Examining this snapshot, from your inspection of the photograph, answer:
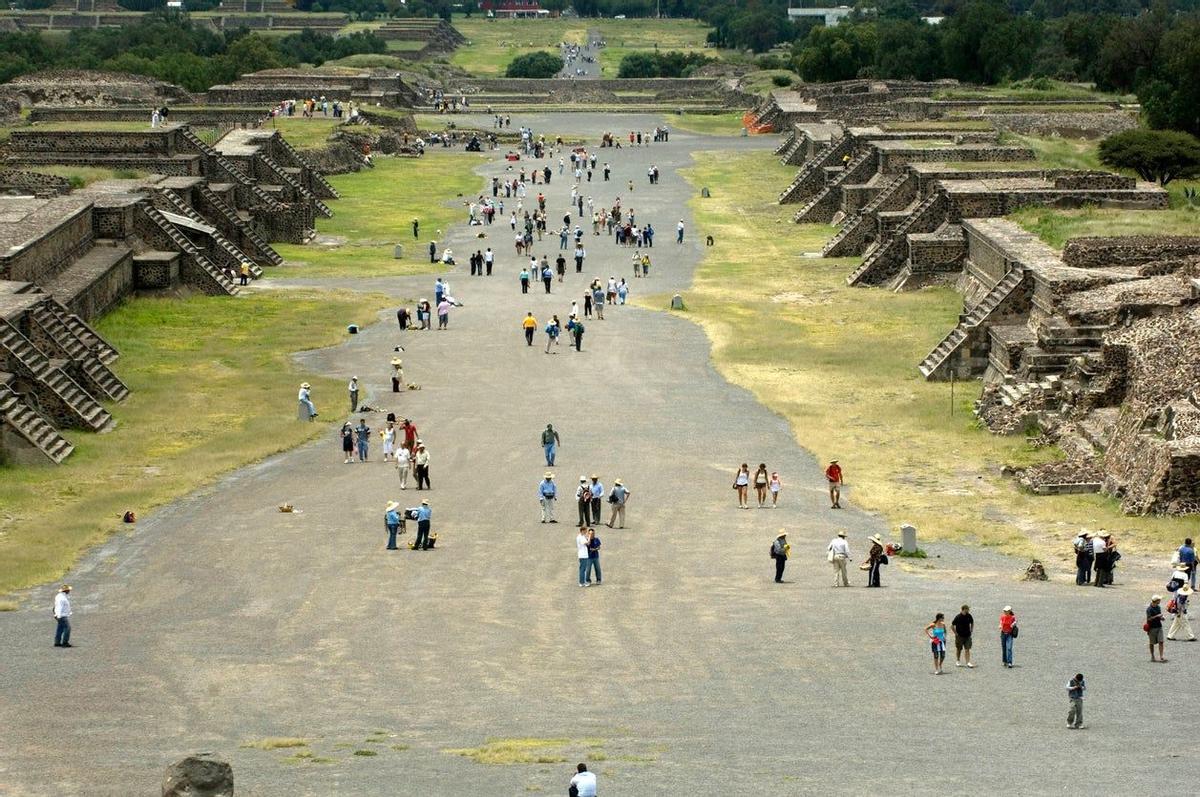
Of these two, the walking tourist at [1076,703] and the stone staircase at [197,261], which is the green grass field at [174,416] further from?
the walking tourist at [1076,703]

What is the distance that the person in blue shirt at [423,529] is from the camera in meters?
41.3

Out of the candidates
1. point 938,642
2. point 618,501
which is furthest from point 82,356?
point 938,642

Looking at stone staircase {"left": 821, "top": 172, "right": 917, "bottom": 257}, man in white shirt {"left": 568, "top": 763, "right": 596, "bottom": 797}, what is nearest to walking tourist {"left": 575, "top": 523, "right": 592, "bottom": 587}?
man in white shirt {"left": 568, "top": 763, "right": 596, "bottom": 797}

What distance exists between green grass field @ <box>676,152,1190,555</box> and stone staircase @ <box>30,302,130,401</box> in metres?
15.2

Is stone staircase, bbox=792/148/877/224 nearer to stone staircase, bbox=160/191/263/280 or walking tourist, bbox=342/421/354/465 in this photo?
stone staircase, bbox=160/191/263/280

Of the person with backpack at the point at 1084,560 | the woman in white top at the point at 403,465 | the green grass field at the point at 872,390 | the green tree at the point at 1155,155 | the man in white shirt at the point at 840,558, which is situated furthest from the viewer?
the green tree at the point at 1155,155

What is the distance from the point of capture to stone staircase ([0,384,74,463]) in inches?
1889

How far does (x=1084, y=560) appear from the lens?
38344mm

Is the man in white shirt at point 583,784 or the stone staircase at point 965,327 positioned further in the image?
the stone staircase at point 965,327

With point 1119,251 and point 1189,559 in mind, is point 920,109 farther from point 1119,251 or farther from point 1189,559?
point 1189,559

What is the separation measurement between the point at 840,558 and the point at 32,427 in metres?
18.5

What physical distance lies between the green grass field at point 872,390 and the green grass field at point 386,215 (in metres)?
10.8

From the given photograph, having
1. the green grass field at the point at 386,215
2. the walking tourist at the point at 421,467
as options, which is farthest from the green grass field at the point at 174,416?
the green grass field at the point at 386,215

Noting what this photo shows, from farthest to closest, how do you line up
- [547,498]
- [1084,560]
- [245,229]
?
[245,229], [547,498], [1084,560]
